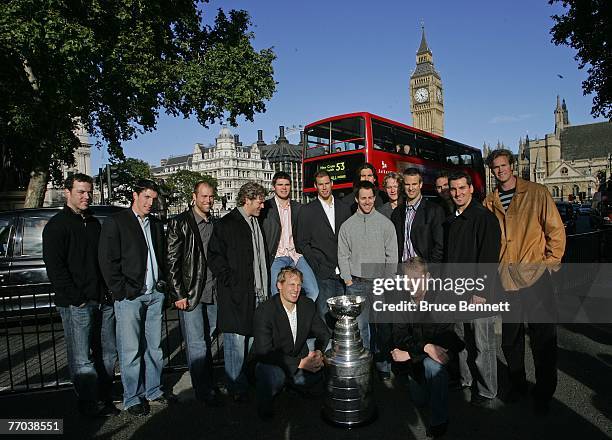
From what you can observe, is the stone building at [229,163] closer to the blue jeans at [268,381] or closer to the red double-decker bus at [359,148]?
the red double-decker bus at [359,148]

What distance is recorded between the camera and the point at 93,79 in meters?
14.9

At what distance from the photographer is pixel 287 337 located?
4.19 meters

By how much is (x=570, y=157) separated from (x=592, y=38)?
106 metres

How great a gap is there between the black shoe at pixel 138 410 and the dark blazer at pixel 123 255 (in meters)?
1.12

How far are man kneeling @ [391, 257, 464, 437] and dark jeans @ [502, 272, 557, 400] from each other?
0.78m

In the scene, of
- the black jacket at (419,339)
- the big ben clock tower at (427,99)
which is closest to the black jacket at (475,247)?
the black jacket at (419,339)

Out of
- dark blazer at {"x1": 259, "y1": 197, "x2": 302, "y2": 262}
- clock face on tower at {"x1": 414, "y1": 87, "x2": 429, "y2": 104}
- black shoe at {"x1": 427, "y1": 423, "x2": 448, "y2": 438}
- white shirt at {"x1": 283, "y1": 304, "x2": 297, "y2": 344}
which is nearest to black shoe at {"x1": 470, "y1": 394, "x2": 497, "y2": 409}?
black shoe at {"x1": 427, "y1": 423, "x2": 448, "y2": 438}

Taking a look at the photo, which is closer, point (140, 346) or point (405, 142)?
point (140, 346)

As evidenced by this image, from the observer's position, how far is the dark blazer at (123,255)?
4039mm

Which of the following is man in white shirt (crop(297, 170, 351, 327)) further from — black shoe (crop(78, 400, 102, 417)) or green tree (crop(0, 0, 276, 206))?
green tree (crop(0, 0, 276, 206))

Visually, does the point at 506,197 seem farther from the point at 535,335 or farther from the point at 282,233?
the point at 282,233

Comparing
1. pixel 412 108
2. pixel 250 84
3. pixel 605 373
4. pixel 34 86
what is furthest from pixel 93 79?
pixel 412 108

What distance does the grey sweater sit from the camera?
484 centimetres

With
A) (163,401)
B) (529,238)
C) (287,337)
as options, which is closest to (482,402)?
(529,238)
